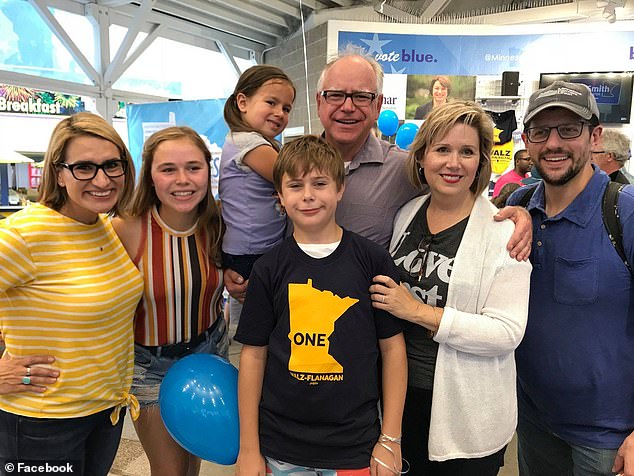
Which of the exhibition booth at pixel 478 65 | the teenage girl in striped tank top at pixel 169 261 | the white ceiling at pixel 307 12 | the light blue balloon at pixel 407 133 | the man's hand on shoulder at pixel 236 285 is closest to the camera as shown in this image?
the teenage girl in striped tank top at pixel 169 261

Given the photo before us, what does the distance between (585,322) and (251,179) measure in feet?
4.11

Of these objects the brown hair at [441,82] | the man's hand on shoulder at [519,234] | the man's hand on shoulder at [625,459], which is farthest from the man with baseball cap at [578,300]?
the brown hair at [441,82]

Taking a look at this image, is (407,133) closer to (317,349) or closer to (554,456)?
(554,456)

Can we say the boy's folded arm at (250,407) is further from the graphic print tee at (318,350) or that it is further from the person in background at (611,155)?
the person in background at (611,155)

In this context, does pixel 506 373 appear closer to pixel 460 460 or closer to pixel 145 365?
pixel 460 460

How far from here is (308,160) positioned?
1396 millimetres

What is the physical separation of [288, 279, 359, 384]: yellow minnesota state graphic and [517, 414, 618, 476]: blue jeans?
0.90 metres

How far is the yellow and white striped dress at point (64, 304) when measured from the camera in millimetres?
1429

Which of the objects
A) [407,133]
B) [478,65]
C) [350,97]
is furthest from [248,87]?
[478,65]

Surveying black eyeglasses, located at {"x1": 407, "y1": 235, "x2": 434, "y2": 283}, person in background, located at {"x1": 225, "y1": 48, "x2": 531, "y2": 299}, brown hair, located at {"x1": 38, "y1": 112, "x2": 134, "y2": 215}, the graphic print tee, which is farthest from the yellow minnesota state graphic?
brown hair, located at {"x1": 38, "y1": 112, "x2": 134, "y2": 215}

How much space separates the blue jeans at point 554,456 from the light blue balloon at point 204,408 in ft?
3.57

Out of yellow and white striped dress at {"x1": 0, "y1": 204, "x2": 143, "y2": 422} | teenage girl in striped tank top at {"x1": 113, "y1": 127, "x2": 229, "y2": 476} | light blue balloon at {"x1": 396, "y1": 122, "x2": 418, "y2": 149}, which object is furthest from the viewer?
light blue balloon at {"x1": 396, "y1": 122, "x2": 418, "y2": 149}

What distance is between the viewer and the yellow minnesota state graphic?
4.36ft

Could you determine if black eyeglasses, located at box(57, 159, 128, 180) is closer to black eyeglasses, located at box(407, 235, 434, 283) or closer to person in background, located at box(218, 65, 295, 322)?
person in background, located at box(218, 65, 295, 322)
